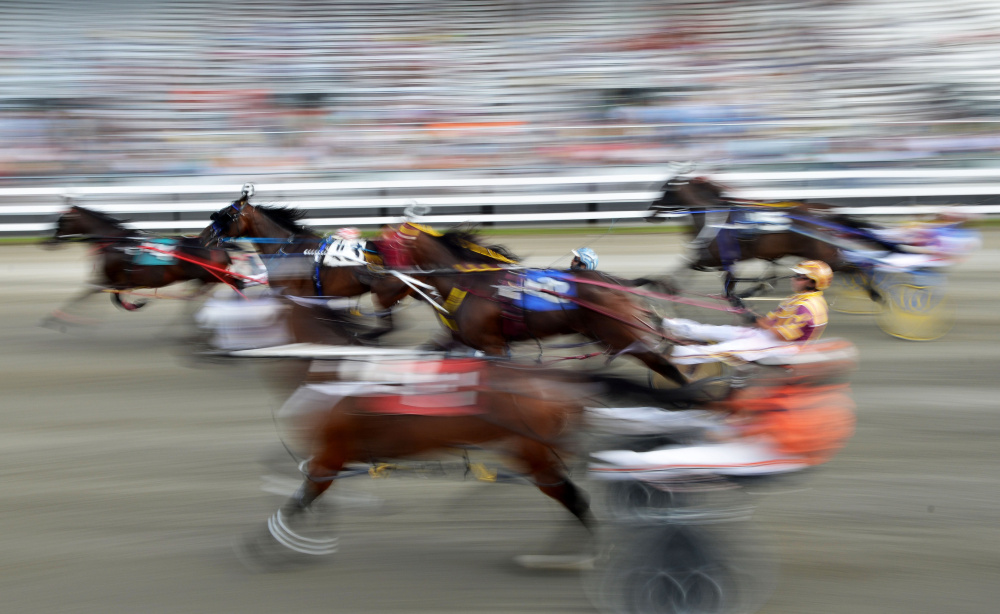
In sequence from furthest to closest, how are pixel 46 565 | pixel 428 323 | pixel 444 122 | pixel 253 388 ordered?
pixel 444 122 → pixel 428 323 → pixel 253 388 → pixel 46 565

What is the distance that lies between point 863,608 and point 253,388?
13.4 feet

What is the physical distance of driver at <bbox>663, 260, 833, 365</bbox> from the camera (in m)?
3.95

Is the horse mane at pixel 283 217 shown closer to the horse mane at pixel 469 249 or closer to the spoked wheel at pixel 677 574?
the horse mane at pixel 469 249

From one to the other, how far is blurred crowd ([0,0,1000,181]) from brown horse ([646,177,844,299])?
5769mm

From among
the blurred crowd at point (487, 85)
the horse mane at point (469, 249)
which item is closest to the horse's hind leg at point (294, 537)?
the horse mane at point (469, 249)

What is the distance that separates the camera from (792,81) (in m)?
14.6

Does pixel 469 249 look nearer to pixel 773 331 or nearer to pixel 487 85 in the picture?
pixel 773 331

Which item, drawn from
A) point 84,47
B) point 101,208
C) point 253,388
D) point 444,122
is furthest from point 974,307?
point 84,47

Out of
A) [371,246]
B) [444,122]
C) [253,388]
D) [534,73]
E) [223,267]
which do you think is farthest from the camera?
[534,73]

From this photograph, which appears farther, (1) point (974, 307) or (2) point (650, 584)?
(1) point (974, 307)

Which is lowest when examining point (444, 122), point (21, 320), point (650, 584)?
point (21, 320)

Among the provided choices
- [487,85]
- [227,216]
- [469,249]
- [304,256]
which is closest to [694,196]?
[469,249]

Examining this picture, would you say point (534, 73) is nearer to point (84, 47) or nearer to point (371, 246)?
point (84, 47)

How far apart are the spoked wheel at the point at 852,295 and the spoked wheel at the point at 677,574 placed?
15.7 ft
